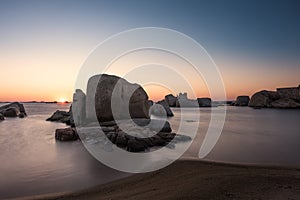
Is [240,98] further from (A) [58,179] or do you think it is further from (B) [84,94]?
(A) [58,179]

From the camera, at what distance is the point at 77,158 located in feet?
40.7

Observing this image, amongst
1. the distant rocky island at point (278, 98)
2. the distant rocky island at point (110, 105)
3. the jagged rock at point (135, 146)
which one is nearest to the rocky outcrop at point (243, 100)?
the distant rocky island at point (278, 98)

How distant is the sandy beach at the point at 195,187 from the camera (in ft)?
18.6

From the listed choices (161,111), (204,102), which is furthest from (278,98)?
(161,111)

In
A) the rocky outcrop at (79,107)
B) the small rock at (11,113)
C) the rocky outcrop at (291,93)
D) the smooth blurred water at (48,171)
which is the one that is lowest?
the smooth blurred water at (48,171)

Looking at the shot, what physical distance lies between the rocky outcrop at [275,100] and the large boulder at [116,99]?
72.7 m

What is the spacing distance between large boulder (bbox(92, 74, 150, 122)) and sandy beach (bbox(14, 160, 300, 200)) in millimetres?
15084

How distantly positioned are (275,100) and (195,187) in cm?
9245

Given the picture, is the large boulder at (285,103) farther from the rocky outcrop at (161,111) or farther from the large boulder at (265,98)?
the rocky outcrop at (161,111)

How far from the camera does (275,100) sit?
86500mm

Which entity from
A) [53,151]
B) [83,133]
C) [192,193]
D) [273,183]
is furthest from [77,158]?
[273,183]

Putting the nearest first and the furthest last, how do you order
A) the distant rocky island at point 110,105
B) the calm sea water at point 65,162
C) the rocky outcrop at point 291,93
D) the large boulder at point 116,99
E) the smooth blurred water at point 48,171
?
the smooth blurred water at point 48,171
the calm sea water at point 65,162
the distant rocky island at point 110,105
the large boulder at point 116,99
the rocky outcrop at point 291,93

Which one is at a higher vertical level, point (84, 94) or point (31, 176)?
point (84, 94)

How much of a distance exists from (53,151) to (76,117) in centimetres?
1087
